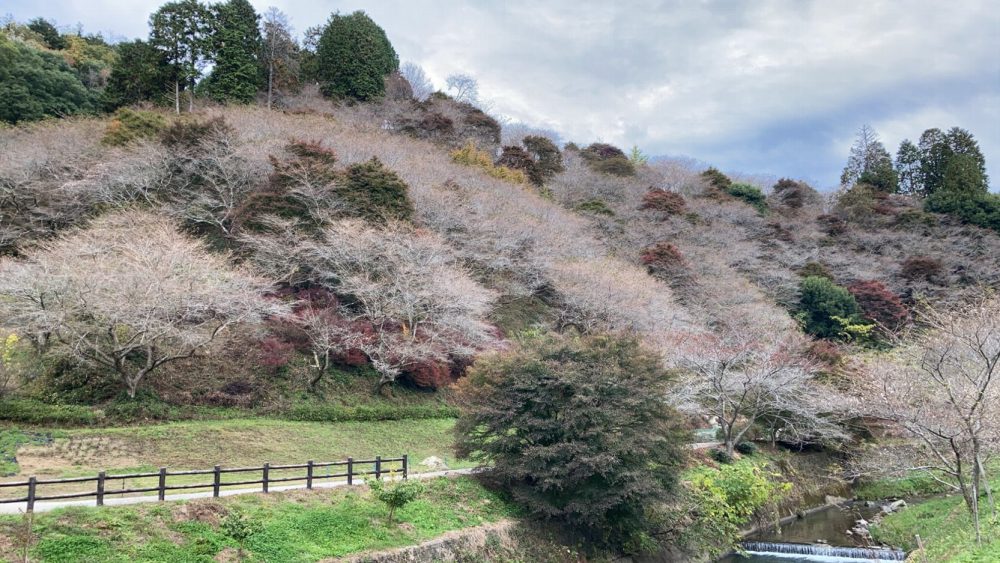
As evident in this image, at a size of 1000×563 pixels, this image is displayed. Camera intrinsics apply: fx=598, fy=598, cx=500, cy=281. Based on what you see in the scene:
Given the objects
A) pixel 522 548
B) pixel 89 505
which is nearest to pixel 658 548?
pixel 522 548

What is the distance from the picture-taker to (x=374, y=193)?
106ft

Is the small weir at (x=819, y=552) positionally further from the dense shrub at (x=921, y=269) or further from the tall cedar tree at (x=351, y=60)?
the tall cedar tree at (x=351, y=60)

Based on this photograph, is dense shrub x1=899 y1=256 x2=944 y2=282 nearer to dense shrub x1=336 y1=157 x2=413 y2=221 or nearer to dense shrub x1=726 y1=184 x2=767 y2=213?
dense shrub x1=726 y1=184 x2=767 y2=213

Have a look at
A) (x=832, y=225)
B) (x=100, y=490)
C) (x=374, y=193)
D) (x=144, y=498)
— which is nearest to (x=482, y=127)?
(x=374, y=193)

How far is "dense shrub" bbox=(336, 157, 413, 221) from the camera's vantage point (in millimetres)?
31484

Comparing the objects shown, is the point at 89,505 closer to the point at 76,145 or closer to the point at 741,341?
the point at 741,341

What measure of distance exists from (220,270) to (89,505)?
13542 mm

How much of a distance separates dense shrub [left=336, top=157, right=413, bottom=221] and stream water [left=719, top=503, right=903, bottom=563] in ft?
72.8

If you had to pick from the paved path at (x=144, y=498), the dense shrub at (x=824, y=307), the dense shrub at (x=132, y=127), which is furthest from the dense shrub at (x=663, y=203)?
the paved path at (x=144, y=498)

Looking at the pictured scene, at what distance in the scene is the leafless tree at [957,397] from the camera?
14.2 metres

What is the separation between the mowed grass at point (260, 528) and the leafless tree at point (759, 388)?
13.1m

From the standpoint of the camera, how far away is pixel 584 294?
113ft

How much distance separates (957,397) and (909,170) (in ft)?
226

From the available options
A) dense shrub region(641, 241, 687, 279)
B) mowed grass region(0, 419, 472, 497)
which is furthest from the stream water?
dense shrub region(641, 241, 687, 279)
